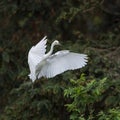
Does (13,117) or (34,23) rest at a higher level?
(34,23)

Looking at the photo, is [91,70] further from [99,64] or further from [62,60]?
[62,60]

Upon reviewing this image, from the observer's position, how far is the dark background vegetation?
7.46 m

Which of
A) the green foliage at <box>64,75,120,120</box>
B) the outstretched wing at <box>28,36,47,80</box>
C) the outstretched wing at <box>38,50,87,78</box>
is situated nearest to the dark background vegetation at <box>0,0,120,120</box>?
the green foliage at <box>64,75,120,120</box>

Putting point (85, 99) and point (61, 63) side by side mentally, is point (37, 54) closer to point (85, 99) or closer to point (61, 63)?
point (61, 63)

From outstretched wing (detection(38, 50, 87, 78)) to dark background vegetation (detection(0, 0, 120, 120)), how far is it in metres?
0.19

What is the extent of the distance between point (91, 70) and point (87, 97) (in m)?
1.30

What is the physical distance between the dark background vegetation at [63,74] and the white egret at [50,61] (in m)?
→ 0.21

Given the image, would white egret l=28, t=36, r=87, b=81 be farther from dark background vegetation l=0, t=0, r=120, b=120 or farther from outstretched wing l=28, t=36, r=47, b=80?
dark background vegetation l=0, t=0, r=120, b=120

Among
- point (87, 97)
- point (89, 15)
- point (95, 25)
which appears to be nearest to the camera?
point (87, 97)

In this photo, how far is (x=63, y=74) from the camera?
819 centimetres

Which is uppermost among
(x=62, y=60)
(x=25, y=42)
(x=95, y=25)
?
(x=62, y=60)

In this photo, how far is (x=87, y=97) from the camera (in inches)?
269

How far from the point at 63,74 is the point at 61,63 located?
77cm

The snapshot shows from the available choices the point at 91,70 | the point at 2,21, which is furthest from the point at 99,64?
the point at 2,21
